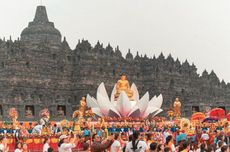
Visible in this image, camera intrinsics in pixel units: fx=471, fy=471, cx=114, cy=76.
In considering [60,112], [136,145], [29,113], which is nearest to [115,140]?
[136,145]

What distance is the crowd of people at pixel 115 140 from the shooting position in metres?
11.1

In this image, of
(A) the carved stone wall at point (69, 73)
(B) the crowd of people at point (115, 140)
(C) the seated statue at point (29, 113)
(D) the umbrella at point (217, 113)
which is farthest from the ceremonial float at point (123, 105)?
(A) the carved stone wall at point (69, 73)

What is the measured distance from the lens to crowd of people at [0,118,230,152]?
1115 centimetres

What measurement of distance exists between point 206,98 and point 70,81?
79.5 feet

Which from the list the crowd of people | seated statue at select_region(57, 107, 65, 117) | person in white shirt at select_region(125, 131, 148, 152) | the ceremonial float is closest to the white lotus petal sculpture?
the ceremonial float

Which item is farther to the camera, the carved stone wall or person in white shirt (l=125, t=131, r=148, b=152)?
the carved stone wall

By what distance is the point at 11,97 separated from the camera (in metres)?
51.8

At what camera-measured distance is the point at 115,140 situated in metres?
12.5

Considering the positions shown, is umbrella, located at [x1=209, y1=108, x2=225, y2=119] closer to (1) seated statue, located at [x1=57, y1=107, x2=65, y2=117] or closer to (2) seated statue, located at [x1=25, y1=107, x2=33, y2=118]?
(2) seated statue, located at [x1=25, y1=107, x2=33, y2=118]

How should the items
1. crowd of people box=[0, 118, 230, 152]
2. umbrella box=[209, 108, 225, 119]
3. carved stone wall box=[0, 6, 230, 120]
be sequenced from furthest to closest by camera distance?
carved stone wall box=[0, 6, 230, 120] < umbrella box=[209, 108, 225, 119] < crowd of people box=[0, 118, 230, 152]

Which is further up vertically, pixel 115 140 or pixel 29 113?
pixel 29 113

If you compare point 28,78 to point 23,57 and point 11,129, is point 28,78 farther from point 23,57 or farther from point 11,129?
point 11,129

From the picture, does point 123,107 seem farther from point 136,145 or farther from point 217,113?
point 136,145

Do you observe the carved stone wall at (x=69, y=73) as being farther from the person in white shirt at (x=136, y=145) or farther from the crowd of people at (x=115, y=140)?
the person in white shirt at (x=136, y=145)
